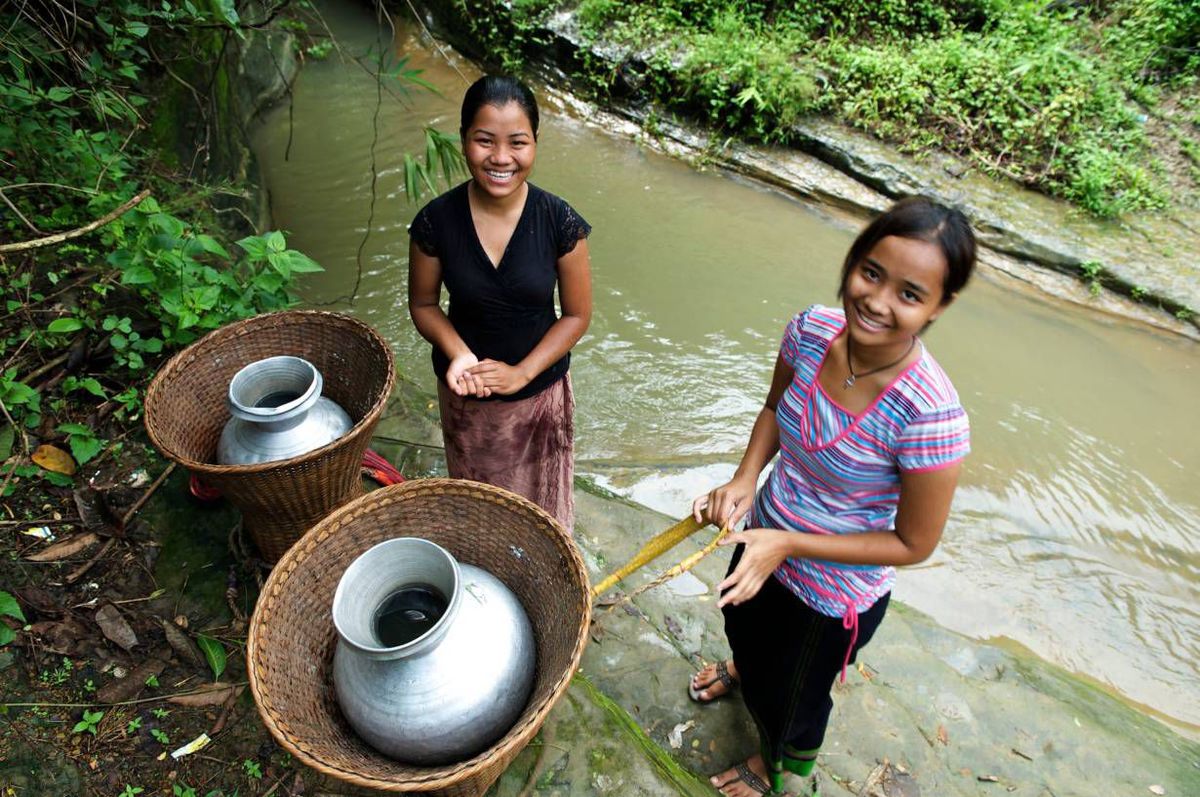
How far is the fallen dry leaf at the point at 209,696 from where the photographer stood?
6.52 ft

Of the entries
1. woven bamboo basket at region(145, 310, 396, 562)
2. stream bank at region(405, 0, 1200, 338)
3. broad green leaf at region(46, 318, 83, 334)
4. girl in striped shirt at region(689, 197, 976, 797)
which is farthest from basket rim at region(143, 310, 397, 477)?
stream bank at region(405, 0, 1200, 338)

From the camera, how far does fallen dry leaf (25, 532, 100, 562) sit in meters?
2.27

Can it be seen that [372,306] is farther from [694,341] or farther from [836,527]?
[836,527]

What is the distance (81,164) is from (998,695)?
185 inches

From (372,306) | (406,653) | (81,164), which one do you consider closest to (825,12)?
(372,306)

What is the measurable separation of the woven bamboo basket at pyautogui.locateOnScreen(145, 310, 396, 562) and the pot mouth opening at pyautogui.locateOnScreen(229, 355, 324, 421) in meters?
0.19

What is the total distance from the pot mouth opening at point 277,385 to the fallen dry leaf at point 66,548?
777mm

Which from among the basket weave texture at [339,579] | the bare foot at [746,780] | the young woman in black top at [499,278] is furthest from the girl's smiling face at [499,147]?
the bare foot at [746,780]

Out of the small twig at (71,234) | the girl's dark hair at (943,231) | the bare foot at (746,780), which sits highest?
the girl's dark hair at (943,231)

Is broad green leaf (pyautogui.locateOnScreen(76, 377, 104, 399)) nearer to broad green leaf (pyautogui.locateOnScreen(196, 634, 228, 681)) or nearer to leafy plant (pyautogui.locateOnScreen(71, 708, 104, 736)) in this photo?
broad green leaf (pyautogui.locateOnScreen(196, 634, 228, 681))

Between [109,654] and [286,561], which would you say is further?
A: [109,654]

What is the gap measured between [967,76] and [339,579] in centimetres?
760

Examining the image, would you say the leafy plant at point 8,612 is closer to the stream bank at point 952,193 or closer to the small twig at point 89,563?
the small twig at point 89,563

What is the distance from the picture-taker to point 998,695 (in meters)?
2.68
